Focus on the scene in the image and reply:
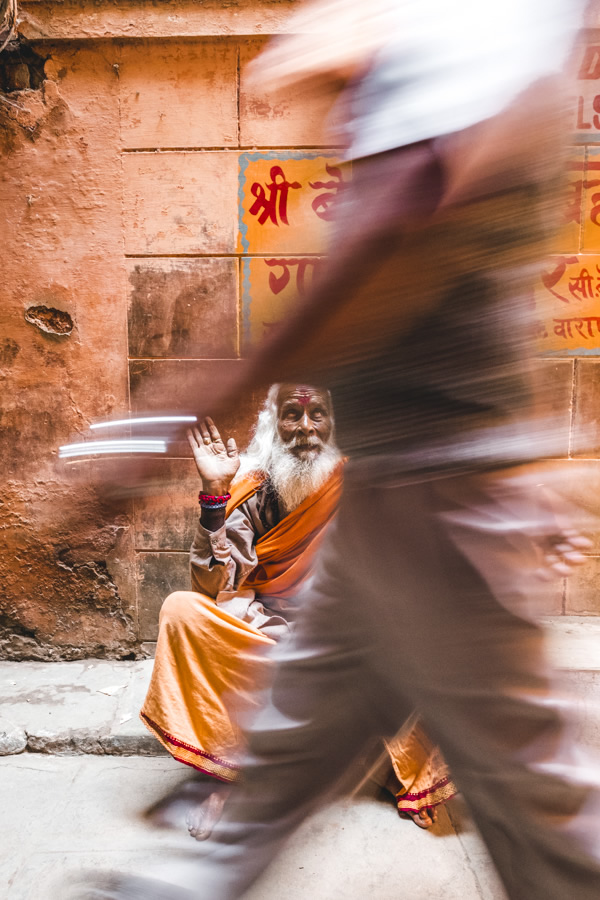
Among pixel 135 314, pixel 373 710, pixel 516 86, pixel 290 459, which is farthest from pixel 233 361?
pixel 135 314

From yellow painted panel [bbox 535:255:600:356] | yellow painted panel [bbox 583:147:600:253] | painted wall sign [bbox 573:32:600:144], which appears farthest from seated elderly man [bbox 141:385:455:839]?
painted wall sign [bbox 573:32:600:144]

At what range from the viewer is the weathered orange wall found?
9.99 feet

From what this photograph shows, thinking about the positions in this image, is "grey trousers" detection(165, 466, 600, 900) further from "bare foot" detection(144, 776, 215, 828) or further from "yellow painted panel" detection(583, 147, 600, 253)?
"yellow painted panel" detection(583, 147, 600, 253)

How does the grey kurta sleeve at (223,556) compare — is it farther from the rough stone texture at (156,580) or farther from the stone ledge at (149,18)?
the stone ledge at (149,18)

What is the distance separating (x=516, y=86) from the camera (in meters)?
0.94

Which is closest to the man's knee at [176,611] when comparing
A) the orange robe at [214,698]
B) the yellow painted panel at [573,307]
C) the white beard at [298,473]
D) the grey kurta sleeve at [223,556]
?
the orange robe at [214,698]

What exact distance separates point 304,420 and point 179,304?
1.10 metres

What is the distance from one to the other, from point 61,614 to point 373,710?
2481 mm

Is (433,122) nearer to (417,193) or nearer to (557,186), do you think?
(417,193)

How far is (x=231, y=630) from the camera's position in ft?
6.95

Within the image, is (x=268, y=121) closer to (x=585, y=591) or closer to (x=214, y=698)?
(x=214, y=698)

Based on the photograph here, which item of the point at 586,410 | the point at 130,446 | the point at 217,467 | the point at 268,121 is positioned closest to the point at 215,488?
the point at 217,467

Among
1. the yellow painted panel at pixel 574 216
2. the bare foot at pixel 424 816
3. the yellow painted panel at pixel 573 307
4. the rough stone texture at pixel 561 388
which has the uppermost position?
the yellow painted panel at pixel 574 216

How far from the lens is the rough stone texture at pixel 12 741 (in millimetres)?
2539
